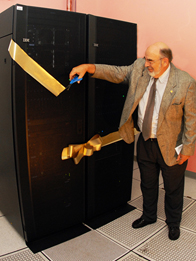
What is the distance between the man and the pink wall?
1286 millimetres

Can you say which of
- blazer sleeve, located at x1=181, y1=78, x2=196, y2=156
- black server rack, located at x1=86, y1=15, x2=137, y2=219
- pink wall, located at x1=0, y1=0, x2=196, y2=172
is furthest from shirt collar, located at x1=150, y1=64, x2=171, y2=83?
pink wall, located at x1=0, y1=0, x2=196, y2=172

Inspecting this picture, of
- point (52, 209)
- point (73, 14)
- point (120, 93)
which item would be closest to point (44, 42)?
point (73, 14)

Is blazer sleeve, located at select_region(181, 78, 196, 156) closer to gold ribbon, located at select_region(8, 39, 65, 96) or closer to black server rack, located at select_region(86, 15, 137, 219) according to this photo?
black server rack, located at select_region(86, 15, 137, 219)

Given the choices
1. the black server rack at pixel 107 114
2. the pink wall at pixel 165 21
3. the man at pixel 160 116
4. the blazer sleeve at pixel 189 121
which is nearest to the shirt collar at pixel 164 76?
the man at pixel 160 116

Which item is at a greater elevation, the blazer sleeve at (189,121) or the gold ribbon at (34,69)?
the gold ribbon at (34,69)

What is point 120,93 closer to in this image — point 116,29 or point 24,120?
point 116,29

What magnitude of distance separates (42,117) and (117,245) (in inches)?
43.2

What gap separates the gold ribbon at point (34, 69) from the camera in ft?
5.21

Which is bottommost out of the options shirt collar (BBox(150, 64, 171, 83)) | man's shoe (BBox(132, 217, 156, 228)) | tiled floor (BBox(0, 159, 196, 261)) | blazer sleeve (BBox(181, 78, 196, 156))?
tiled floor (BBox(0, 159, 196, 261))

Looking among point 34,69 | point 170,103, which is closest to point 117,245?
point 170,103

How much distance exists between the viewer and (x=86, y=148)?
199cm

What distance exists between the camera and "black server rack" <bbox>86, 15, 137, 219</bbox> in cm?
194

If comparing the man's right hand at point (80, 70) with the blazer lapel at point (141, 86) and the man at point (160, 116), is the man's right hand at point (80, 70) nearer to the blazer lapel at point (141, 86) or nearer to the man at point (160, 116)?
the man at point (160, 116)

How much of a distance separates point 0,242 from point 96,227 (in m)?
0.75
